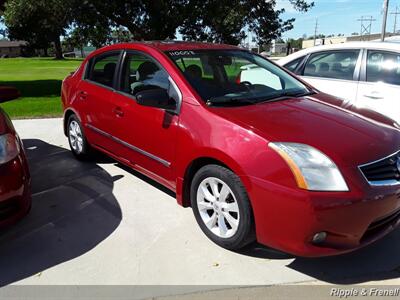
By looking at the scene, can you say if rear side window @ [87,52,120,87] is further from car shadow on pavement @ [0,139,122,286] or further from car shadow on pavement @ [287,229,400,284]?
car shadow on pavement @ [287,229,400,284]

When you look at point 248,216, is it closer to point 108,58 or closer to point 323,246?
point 323,246

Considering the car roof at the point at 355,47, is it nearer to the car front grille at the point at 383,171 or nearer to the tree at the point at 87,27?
the car front grille at the point at 383,171

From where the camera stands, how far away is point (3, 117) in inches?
156

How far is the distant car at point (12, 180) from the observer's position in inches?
132

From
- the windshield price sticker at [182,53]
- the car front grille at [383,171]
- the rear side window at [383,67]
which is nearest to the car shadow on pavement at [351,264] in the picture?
the car front grille at [383,171]

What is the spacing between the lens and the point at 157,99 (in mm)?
3826

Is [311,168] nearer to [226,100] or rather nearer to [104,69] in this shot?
[226,100]

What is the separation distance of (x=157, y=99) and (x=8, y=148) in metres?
1.30

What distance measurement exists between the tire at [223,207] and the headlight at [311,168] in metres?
0.43

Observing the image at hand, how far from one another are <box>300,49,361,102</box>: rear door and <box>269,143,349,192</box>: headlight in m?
3.28

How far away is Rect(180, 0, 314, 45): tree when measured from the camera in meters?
15.4

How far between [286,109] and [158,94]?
1.13 meters

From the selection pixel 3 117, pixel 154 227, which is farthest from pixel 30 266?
pixel 3 117

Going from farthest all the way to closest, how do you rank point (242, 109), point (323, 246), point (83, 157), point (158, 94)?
point (83, 157) < point (158, 94) < point (242, 109) < point (323, 246)
